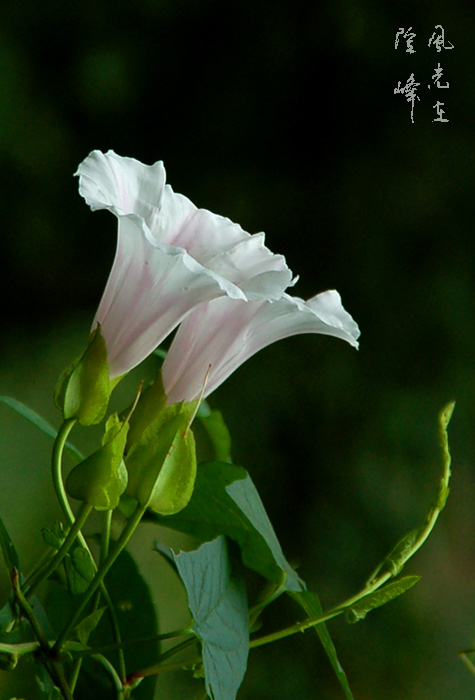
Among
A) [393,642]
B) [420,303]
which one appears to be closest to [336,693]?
[393,642]

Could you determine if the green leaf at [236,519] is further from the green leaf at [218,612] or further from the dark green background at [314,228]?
the dark green background at [314,228]

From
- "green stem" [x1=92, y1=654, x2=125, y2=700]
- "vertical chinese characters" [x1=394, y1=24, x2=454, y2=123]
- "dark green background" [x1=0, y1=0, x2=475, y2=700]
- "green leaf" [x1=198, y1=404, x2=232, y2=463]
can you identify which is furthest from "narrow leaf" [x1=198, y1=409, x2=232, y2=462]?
"vertical chinese characters" [x1=394, y1=24, x2=454, y2=123]

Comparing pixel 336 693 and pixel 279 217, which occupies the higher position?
pixel 279 217

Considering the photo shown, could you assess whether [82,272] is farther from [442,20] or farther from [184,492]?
[184,492]

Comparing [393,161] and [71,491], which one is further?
[393,161]

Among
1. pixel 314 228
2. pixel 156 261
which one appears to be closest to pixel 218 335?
pixel 156 261

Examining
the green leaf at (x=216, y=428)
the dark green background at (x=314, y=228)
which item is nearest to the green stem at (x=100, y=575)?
the green leaf at (x=216, y=428)

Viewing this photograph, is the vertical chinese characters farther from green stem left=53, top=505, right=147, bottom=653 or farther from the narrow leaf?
green stem left=53, top=505, right=147, bottom=653
